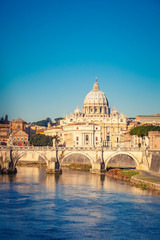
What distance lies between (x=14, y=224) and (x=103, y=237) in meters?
7.12

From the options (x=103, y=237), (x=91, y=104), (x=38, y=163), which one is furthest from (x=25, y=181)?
(x=91, y=104)

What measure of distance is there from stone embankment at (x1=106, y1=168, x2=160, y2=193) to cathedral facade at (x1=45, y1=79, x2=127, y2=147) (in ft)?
23.1

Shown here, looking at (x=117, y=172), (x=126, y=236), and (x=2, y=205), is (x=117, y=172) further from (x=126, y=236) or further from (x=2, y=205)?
(x=126, y=236)

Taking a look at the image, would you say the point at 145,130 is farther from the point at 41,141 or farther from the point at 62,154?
the point at 41,141

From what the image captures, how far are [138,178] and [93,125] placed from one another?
230 feet

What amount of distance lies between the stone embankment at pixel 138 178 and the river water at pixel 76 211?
4.04ft

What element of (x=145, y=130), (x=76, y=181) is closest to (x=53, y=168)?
(x=76, y=181)

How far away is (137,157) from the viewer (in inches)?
2913

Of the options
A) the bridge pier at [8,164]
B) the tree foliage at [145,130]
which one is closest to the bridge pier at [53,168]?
the bridge pier at [8,164]

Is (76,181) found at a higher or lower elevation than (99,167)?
lower

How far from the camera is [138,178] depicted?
5988 centimetres

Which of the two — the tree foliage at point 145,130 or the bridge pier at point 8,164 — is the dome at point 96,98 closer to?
the tree foliage at point 145,130

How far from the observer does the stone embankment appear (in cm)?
5447

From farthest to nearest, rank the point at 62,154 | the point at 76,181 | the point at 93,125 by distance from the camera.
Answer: the point at 93,125
the point at 62,154
the point at 76,181
